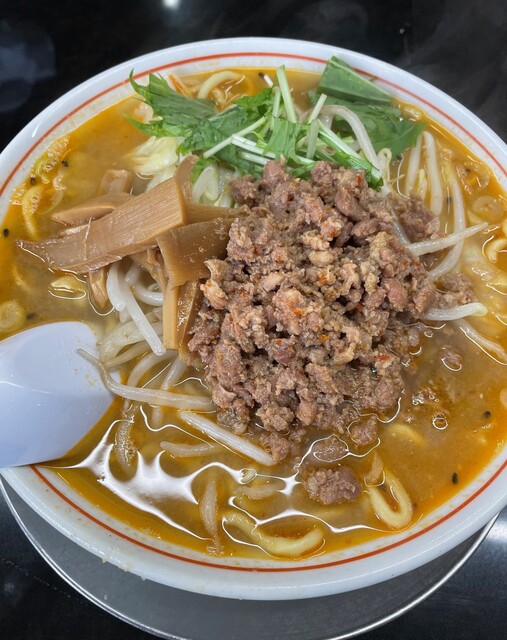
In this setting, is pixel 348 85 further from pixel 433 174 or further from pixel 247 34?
pixel 247 34

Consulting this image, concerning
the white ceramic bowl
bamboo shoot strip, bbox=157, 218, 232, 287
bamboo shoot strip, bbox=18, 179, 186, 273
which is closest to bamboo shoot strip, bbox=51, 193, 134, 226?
bamboo shoot strip, bbox=18, 179, 186, 273

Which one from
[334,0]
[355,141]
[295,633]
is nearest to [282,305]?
[355,141]

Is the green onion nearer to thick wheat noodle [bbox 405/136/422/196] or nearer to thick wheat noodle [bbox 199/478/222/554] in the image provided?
thick wheat noodle [bbox 405/136/422/196]

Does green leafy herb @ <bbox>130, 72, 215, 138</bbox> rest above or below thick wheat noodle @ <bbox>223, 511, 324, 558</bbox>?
above

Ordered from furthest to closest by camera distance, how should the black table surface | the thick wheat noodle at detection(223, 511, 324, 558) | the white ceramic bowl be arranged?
the black table surface < the thick wheat noodle at detection(223, 511, 324, 558) < the white ceramic bowl

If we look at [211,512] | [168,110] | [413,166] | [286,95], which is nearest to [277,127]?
[286,95]

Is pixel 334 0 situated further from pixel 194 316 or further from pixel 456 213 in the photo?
pixel 194 316
